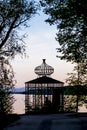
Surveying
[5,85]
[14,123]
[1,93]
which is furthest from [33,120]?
[5,85]

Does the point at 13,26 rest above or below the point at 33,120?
above

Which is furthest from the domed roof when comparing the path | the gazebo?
the path

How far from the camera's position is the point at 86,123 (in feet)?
15.8

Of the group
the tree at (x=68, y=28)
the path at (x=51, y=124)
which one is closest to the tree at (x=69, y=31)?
the tree at (x=68, y=28)

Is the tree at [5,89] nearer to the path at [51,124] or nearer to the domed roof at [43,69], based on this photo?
the domed roof at [43,69]

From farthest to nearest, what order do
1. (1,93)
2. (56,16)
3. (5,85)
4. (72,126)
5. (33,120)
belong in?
(56,16) → (5,85) → (1,93) → (33,120) → (72,126)

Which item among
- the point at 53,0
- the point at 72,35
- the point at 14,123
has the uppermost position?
the point at 53,0

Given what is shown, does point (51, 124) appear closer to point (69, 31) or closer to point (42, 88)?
point (42, 88)

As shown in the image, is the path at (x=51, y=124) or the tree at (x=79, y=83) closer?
the path at (x=51, y=124)

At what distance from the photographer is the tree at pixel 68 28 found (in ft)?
107

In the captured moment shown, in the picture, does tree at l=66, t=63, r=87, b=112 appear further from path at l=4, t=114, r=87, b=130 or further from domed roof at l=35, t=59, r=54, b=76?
path at l=4, t=114, r=87, b=130

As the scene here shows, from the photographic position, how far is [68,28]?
3494cm

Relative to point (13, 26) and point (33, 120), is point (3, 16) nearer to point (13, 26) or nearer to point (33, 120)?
→ point (13, 26)

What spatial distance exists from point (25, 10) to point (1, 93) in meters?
7.77
